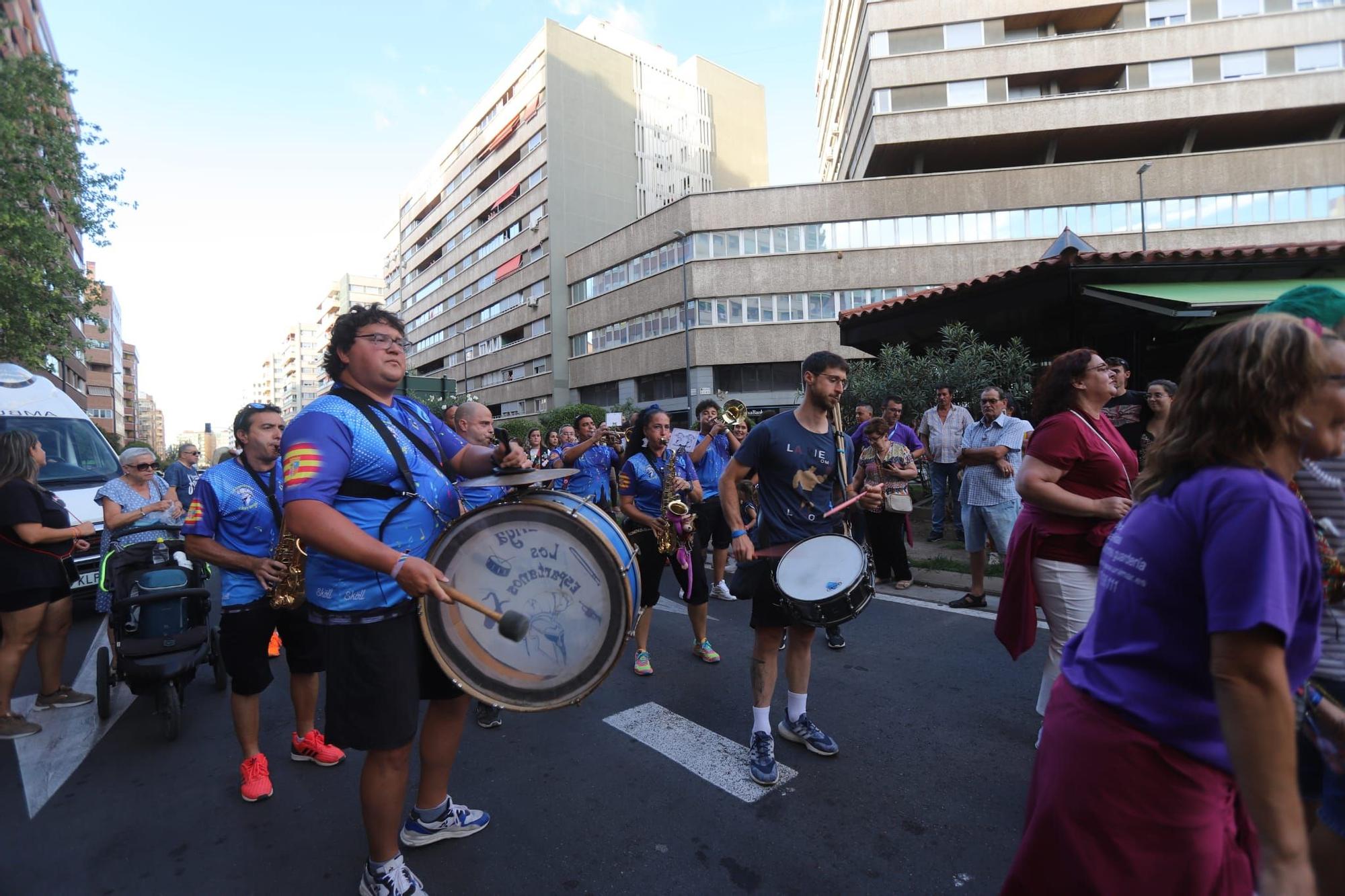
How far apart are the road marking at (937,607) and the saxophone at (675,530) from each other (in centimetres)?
177

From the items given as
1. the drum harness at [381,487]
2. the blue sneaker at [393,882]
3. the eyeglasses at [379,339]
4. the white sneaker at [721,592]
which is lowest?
the white sneaker at [721,592]

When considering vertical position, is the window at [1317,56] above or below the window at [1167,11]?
below

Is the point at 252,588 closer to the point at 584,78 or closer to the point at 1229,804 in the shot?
the point at 1229,804

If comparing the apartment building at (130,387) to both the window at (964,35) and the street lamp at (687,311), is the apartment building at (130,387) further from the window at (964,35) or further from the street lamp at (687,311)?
the window at (964,35)

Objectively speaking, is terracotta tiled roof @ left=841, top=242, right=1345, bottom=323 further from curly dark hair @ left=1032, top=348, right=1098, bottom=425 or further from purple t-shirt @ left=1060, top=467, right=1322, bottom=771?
purple t-shirt @ left=1060, top=467, right=1322, bottom=771

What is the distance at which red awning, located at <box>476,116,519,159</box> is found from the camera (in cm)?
5425

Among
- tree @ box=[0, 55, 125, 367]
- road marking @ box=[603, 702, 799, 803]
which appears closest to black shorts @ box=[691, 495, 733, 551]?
road marking @ box=[603, 702, 799, 803]

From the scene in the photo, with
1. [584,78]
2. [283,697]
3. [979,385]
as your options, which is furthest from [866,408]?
[584,78]

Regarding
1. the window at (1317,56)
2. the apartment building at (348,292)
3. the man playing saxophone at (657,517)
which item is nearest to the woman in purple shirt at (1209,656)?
the man playing saxophone at (657,517)

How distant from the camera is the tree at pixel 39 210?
643 inches

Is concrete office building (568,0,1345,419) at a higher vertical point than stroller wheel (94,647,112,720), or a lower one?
higher

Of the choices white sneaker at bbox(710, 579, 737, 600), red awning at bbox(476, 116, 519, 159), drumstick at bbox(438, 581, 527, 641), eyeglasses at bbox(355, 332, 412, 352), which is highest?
red awning at bbox(476, 116, 519, 159)

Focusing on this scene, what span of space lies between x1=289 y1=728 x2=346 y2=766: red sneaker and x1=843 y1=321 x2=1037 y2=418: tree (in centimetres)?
878

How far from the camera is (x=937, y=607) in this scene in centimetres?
628
